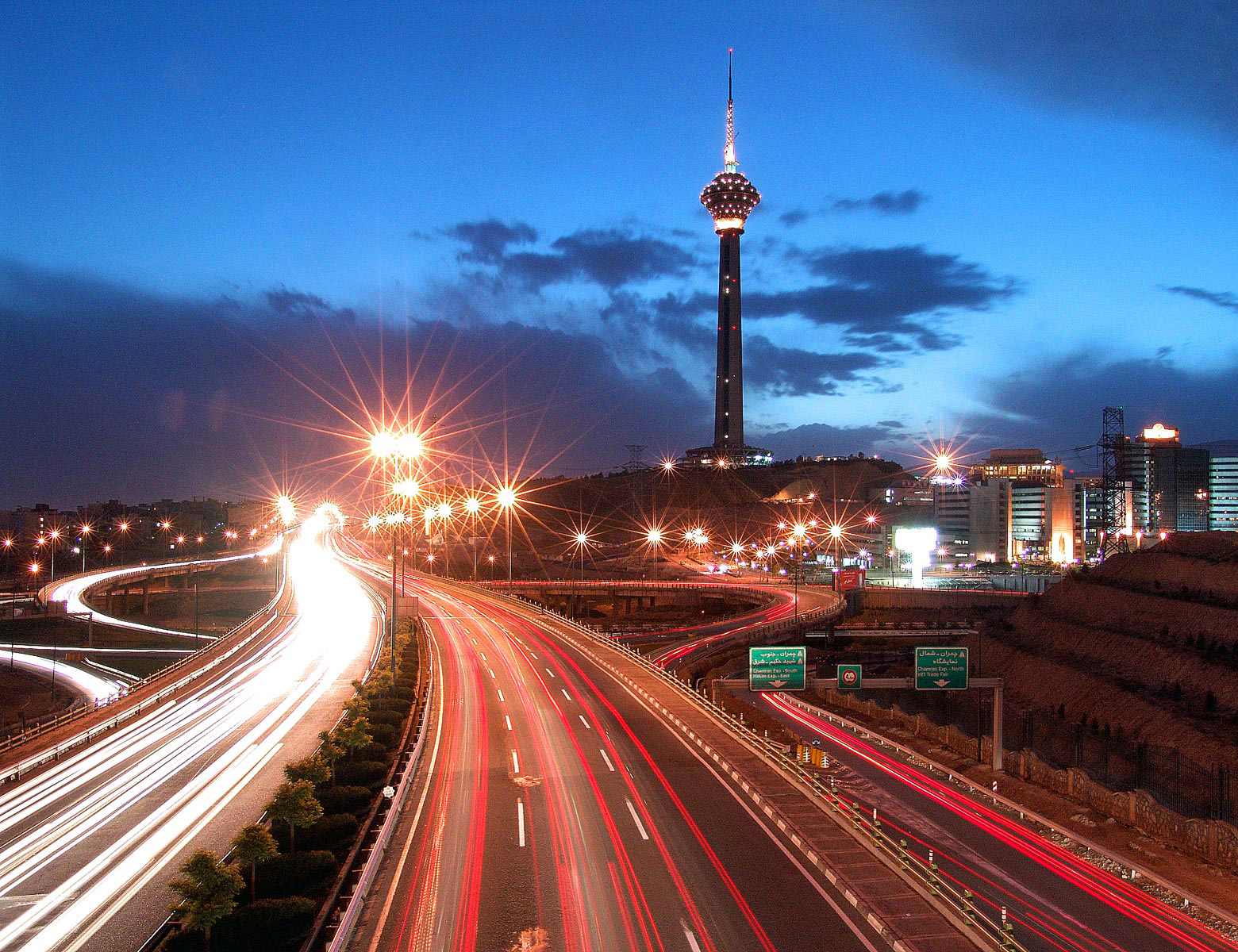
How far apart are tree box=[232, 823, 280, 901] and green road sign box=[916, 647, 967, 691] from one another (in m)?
25.6

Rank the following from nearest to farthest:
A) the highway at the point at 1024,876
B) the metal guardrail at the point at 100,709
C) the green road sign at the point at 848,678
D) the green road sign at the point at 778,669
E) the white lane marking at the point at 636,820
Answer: the highway at the point at 1024,876
the white lane marking at the point at 636,820
the metal guardrail at the point at 100,709
the green road sign at the point at 778,669
the green road sign at the point at 848,678

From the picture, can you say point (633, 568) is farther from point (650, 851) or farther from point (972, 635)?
point (650, 851)

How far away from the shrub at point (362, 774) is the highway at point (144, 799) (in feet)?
7.88

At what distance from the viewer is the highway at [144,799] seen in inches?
699

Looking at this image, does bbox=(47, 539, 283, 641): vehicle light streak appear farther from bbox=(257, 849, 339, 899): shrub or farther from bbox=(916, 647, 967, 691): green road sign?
bbox=(916, 647, 967, 691): green road sign

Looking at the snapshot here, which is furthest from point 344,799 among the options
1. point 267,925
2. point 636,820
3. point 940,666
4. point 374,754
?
point 940,666

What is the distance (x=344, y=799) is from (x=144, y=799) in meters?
7.08

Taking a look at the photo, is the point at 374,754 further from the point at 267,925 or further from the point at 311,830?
the point at 267,925

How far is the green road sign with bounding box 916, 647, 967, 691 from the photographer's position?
33.3m

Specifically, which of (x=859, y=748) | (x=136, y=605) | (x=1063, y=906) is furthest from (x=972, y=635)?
(x=136, y=605)

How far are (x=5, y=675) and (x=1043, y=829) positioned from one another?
70.9 meters

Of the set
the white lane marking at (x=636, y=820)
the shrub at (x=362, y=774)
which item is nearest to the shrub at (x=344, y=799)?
the shrub at (x=362, y=774)

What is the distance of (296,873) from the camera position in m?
19.0

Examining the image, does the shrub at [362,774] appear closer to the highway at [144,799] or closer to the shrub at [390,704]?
the highway at [144,799]
